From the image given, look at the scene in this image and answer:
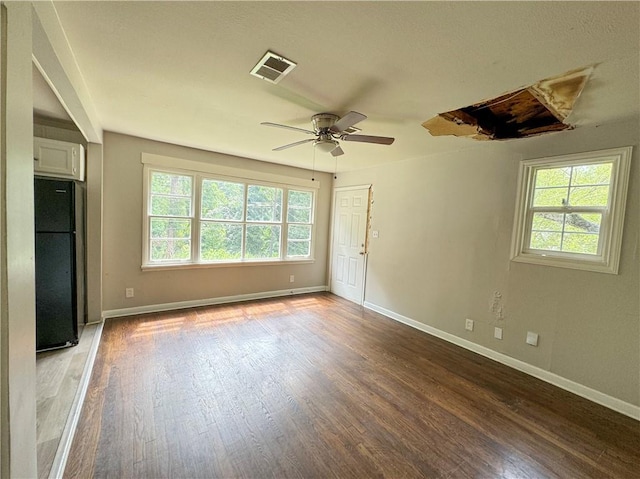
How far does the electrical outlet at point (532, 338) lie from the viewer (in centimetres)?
274

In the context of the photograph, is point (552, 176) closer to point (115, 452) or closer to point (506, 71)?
point (506, 71)

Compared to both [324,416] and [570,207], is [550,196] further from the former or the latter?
[324,416]

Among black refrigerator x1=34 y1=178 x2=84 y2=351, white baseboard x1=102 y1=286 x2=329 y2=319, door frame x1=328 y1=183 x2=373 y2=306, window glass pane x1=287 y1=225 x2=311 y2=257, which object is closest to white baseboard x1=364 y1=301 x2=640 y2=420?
door frame x1=328 y1=183 x2=373 y2=306

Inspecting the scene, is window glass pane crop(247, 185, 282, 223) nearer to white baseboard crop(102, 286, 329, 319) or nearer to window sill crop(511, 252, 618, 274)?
white baseboard crop(102, 286, 329, 319)

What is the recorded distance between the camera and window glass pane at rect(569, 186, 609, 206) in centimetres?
242

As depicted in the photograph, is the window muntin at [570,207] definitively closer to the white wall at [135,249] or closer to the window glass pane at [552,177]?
the window glass pane at [552,177]

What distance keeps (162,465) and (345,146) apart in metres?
3.39

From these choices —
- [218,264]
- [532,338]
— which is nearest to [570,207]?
[532,338]

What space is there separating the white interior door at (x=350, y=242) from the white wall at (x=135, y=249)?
5.03ft

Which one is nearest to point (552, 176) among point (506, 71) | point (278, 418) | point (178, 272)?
point (506, 71)

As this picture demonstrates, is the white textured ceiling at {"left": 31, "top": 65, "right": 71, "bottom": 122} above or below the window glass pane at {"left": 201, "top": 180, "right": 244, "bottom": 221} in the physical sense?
above

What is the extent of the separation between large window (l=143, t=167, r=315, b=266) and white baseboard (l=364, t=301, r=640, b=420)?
2.51m

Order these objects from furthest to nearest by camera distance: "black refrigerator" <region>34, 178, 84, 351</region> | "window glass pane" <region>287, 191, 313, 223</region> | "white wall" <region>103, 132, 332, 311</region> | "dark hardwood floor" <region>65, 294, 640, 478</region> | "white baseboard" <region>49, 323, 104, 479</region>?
"window glass pane" <region>287, 191, 313, 223</region>
"white wall" <region>103, 132, 332, 311</region>
"black refrigerator" <region>34, 178, 84, 351</region>
"dark hardwood floor" <region>65, 294, 640, 478</region>
"white baseboard" <region>49, 323, 104, 479</region>

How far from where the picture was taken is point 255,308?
14.1 feet
